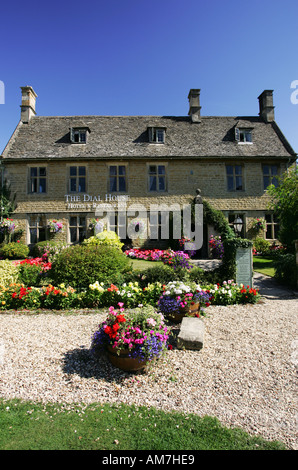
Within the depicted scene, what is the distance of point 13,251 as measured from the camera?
50.1ft

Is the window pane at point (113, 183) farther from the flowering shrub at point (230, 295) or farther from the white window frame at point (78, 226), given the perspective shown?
the flowering shrub at point (230, 295)

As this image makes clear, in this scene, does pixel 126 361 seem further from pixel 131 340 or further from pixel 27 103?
pixel 27 103

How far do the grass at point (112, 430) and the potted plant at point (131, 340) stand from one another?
0.70m

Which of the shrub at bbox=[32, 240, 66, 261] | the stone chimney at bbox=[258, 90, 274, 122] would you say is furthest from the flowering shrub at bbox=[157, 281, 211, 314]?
the stone chimney at bbox=[258, 90, 274, 122]

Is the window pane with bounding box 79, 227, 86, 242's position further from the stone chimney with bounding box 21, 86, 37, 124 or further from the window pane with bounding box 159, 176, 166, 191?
the stone chimney with bounding box 21, 86, 37, 124

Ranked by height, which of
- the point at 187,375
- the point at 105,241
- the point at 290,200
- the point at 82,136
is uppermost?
the point at 82,136

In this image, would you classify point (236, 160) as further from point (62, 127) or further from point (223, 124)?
point (62, 127)

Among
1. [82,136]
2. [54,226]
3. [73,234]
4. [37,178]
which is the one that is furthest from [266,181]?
[37,178]

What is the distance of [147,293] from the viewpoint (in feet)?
22.6

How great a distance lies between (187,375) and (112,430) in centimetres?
142

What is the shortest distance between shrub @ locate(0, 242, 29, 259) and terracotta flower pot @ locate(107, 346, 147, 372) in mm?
13462

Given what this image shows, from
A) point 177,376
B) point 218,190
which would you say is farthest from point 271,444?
point 218,190

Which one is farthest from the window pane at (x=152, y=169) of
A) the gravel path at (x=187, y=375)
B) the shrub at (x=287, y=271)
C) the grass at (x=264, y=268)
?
the gravel path at (x=187, y=375)

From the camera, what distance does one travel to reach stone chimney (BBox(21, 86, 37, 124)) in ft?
61.2
